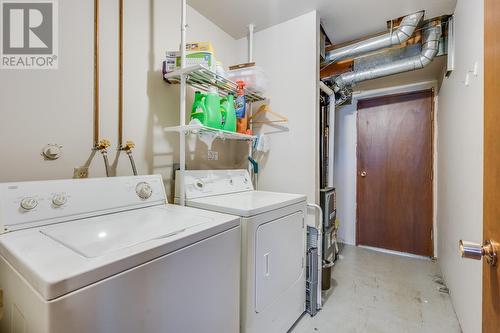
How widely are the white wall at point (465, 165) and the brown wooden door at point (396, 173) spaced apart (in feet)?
3.06

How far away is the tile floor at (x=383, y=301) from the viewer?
5.79 feet

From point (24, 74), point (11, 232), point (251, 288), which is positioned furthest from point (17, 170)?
point (251, 288)

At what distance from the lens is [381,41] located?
7.24ft

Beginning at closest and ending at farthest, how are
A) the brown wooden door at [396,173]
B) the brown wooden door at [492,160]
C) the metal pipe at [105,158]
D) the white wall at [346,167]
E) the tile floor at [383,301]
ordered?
the brown wooden door at [492,160] < the metal pipe at [105,158] < the tile floor at [383,301] < the brown wooden door at [396,173] < the white wall at [346,167]

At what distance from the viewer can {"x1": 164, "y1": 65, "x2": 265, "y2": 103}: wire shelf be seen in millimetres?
1546

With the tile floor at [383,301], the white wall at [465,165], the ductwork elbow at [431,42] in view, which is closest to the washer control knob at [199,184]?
the tile floor at [383,301]

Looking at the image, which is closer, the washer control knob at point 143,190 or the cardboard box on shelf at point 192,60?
the washer control knob at point 143,190

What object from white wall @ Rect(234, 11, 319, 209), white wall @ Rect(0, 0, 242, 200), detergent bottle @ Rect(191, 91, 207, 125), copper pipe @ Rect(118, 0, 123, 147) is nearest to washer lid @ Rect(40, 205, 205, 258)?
white wall @ Rect(0, 0, 242, 200)

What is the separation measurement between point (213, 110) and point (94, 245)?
1.14 metres

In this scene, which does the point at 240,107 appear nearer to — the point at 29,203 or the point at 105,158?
the point at 105,158

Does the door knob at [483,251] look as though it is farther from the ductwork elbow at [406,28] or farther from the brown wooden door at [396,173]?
the brown wooden door at [396,173]

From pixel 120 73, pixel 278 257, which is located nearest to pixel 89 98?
pixel 120 73

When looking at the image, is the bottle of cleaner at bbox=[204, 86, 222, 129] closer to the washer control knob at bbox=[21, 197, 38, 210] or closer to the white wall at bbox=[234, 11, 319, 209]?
the white wall at bbox=[234, 11, 319, 209]

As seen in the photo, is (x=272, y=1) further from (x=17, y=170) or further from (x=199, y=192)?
(x=17, y=170)
